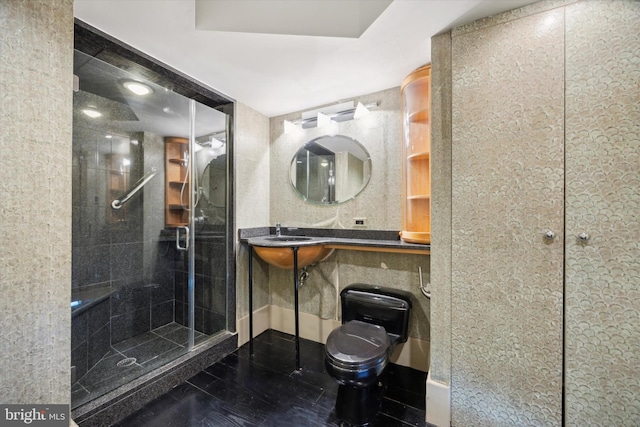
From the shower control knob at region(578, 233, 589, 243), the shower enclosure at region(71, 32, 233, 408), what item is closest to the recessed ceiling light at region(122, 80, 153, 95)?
the shower enclosure at region(71, 32, 233, 408)

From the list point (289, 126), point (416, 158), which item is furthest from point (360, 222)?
point (289, 126)

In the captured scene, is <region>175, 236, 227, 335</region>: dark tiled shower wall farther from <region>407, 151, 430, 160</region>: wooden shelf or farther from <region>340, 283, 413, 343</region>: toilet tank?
<region>407, 151, 430, 160</region>: wooden shelf

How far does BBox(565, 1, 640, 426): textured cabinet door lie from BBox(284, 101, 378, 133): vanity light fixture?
1.25m

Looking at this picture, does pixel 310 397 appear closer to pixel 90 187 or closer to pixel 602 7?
pixel 90 187

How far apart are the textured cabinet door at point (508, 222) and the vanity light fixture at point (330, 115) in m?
0.83

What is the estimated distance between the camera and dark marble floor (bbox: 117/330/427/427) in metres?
1.41

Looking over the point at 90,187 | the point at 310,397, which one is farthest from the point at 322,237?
the point at 90,187

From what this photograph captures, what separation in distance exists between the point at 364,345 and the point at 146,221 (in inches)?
85.6

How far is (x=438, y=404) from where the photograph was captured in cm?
139

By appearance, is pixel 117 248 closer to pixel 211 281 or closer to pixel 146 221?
pixel 146 221

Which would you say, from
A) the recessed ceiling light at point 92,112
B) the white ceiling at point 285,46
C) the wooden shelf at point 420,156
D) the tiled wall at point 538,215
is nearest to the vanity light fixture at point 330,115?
the white ceiling at point 285,46

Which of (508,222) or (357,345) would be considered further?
(357,345)

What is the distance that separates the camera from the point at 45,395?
3.44 ft

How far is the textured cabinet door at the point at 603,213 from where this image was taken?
3.39 ft
